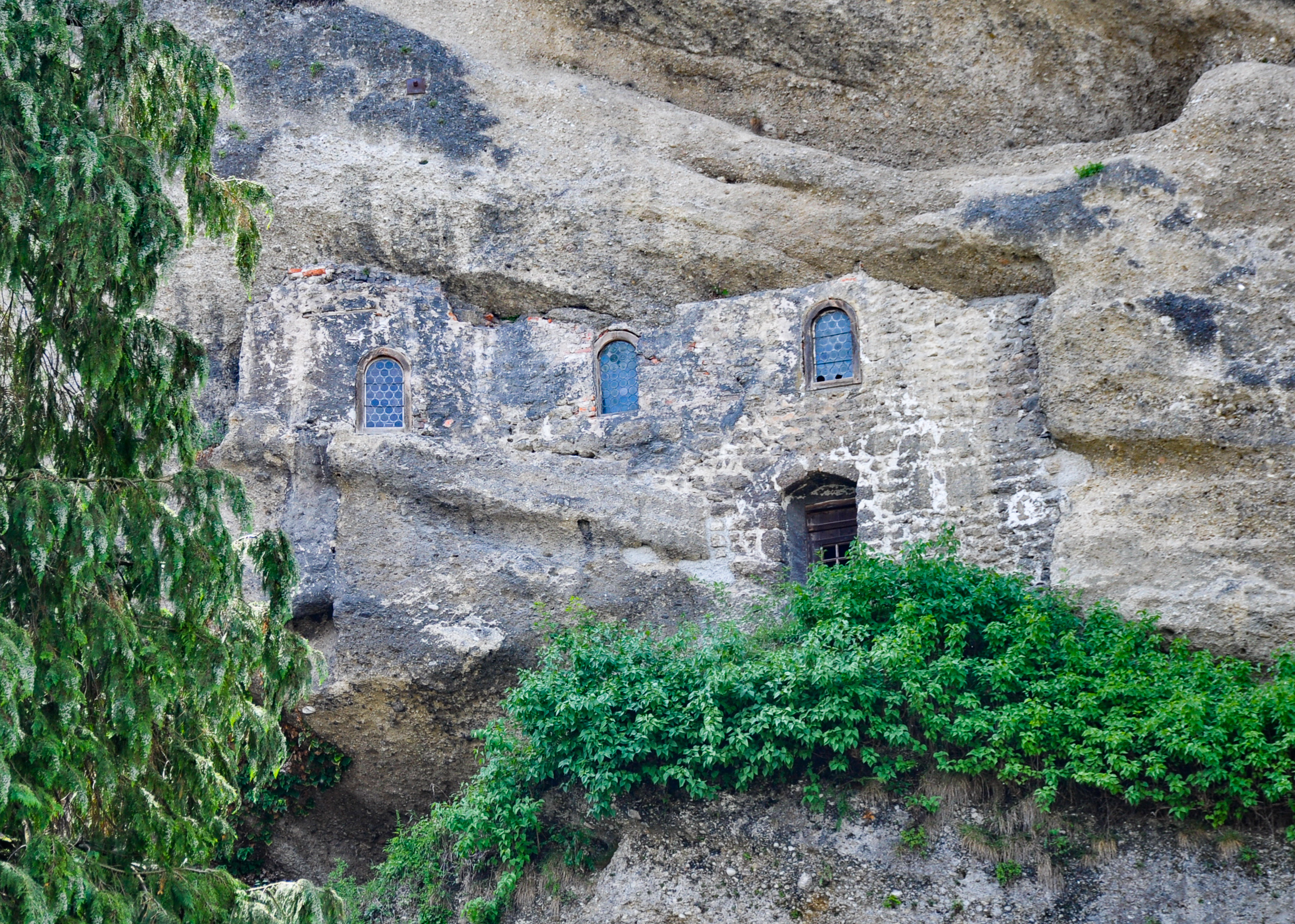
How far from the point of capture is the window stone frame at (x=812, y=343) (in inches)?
547

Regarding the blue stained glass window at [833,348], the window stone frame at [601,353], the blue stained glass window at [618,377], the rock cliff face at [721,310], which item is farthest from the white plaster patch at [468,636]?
the blue stained glass window at [833,348]

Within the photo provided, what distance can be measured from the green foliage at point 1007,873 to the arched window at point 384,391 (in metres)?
7.37

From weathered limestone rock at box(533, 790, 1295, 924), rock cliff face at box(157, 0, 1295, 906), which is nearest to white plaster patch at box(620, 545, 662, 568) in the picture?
rock cliff face at box(157, 0, 1295, 906)

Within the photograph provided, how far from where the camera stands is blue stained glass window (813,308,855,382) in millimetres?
14008

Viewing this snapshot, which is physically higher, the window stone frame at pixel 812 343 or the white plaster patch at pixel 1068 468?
the window stone frame at pixel 812 343

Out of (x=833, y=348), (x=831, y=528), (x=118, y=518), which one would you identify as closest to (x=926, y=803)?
(x=831, y=528)

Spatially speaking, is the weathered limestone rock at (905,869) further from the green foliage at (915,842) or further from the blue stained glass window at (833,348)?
the blue stained glass window at (833,348)

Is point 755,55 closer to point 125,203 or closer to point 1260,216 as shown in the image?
point 1260,216

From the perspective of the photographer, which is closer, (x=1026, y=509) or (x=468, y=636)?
(x=1026, y=509)

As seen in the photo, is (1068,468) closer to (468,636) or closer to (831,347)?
(831,347)

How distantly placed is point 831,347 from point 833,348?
24mm

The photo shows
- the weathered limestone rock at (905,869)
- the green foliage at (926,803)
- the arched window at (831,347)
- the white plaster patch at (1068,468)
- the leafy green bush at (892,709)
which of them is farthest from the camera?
the arched window at (831,347)

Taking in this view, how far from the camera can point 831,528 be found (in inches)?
552

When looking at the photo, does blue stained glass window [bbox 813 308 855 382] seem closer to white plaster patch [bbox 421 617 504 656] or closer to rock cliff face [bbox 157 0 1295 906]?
rock cliff face [bbox 157 0 1295 906]
